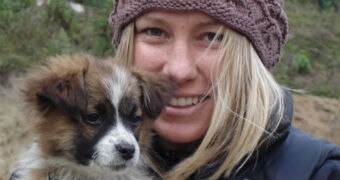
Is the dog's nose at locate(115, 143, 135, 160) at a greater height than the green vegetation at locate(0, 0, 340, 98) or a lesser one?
greater

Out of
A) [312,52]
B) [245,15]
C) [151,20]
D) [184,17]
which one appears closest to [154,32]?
[151,20]

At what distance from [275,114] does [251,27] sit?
1.62ft

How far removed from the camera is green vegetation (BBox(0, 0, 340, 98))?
9.61m

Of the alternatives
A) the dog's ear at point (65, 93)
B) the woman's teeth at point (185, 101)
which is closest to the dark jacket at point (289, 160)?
the woman's teeth at point (185, 101)

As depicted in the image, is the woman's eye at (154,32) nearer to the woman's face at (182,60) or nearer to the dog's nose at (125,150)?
the woman's face at (182,60)

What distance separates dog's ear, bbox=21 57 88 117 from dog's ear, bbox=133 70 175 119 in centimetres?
37

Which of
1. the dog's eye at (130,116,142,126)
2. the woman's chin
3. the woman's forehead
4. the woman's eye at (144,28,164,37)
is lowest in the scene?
the woman's chin

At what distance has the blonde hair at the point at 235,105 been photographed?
355cm

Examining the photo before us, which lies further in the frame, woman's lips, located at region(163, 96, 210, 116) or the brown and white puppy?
woman's lips, located at region(163, 96, 210, 116)

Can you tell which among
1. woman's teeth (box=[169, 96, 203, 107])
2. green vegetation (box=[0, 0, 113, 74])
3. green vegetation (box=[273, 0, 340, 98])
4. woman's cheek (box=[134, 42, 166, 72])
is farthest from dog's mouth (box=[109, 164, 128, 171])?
green vegetation (box=[273, 0, 340, 98])

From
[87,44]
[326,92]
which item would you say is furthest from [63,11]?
[326,92]

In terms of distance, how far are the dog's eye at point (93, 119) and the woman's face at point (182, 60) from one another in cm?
46

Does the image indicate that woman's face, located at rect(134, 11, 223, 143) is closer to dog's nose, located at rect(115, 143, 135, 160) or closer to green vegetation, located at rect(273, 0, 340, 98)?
dog's nose, located at rect(115, 143, 135, 160)

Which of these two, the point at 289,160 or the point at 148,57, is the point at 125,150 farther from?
the point at 289,160
